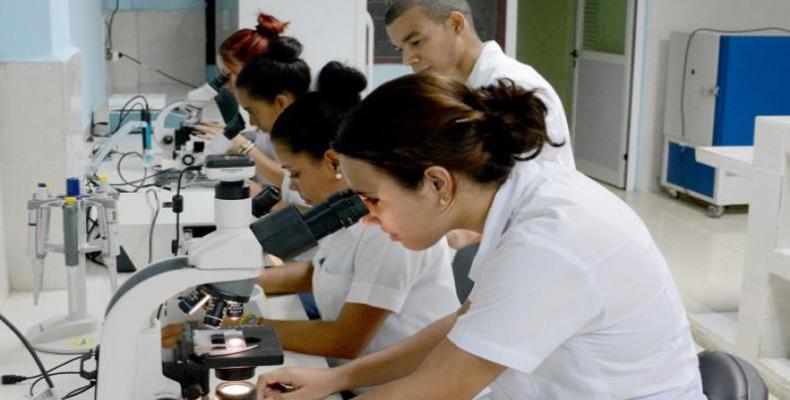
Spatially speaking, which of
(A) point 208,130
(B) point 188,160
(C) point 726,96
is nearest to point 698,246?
(C) point 726,96

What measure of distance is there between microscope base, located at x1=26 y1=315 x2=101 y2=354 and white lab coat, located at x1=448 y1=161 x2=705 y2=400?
3.00 feet

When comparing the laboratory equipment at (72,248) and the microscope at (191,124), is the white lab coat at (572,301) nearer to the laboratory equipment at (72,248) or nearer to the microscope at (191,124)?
the laboratory equipment at (72,248)

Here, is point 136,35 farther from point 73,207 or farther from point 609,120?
point 73,207

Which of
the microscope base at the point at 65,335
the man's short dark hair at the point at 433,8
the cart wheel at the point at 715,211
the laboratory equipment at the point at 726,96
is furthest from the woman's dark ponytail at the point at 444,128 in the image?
the cart wheel at the point at 715,211

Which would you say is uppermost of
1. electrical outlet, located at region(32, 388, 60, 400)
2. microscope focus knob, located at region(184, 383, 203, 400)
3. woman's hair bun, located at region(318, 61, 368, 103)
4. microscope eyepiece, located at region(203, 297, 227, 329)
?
woman's hair bun, located at region(318, 61, 368, 103)

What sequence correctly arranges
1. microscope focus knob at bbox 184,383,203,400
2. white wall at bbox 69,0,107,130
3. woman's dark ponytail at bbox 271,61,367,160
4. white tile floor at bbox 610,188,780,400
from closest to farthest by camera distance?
microscope focus knob at bbox 184,383,203,400
woman's dark ponytail at bbox 271,61,367,160
white wall at bbox 69,0,107,130
white tile floor at bbox 610,188,780,400

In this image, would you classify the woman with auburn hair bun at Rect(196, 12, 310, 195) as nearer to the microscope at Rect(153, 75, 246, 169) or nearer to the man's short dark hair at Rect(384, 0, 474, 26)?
the microscope at Rect(153, 75, 246, 169)

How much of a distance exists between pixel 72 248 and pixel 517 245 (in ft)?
3.37

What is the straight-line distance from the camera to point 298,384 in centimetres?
153

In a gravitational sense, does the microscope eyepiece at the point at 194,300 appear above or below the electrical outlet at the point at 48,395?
above

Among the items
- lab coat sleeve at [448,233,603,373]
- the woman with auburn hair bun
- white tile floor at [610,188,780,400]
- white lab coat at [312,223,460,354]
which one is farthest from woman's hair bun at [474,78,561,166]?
white tile floor at [610,188,780,400]

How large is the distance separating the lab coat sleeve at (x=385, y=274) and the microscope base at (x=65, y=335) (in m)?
0.54

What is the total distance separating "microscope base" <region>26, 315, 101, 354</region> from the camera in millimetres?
1849

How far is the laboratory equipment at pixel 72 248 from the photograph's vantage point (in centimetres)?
182
